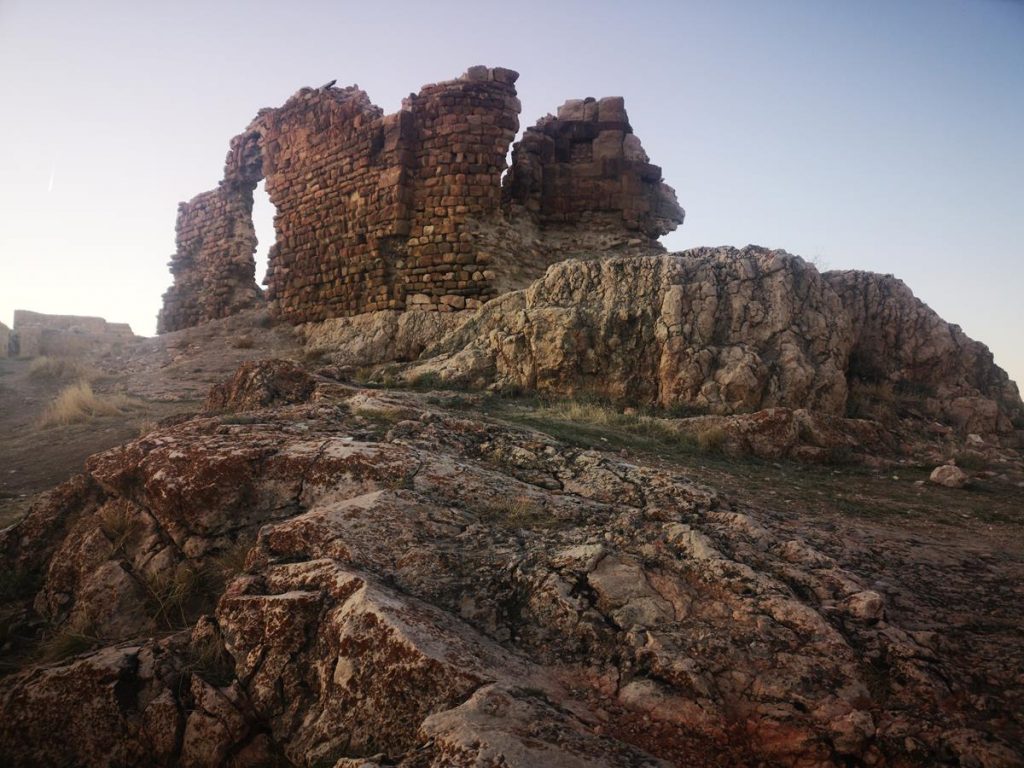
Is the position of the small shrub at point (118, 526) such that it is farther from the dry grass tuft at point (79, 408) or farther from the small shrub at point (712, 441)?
the dry grass tuft at point (79, 408)

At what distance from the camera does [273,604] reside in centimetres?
249

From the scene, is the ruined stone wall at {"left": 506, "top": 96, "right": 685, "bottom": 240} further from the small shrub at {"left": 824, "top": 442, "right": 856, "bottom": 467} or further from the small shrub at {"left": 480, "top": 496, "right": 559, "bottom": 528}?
the small shrub at {"left": 480, "top": 496, "right": 559, "bottom": 528}

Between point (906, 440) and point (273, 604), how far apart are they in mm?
6418

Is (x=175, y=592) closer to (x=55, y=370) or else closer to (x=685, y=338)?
(x=685, y=338)

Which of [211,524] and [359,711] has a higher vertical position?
[211,524]

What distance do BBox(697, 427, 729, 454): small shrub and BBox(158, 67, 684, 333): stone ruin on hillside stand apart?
4.79 metres

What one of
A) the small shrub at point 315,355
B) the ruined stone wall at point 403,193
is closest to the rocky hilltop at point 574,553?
the ruined stone wall at point 403,193

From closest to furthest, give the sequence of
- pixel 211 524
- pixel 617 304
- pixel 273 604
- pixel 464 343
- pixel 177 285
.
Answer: pixel 273 604
pixel 211 524
pixel 617 304
pixel 464 343
pixel 177 285

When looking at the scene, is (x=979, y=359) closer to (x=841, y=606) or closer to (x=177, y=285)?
(x=841, y=606)

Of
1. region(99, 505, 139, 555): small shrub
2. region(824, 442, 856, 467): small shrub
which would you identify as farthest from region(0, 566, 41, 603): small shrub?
region(824, 442, 856, 467): small shrub

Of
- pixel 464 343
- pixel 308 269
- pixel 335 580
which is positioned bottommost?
pixel 335 580

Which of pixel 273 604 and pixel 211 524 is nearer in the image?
pixel 273 604

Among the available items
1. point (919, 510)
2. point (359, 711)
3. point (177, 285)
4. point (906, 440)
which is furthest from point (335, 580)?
point (177, 285)

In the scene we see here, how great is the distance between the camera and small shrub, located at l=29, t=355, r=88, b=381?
11.2 meters
